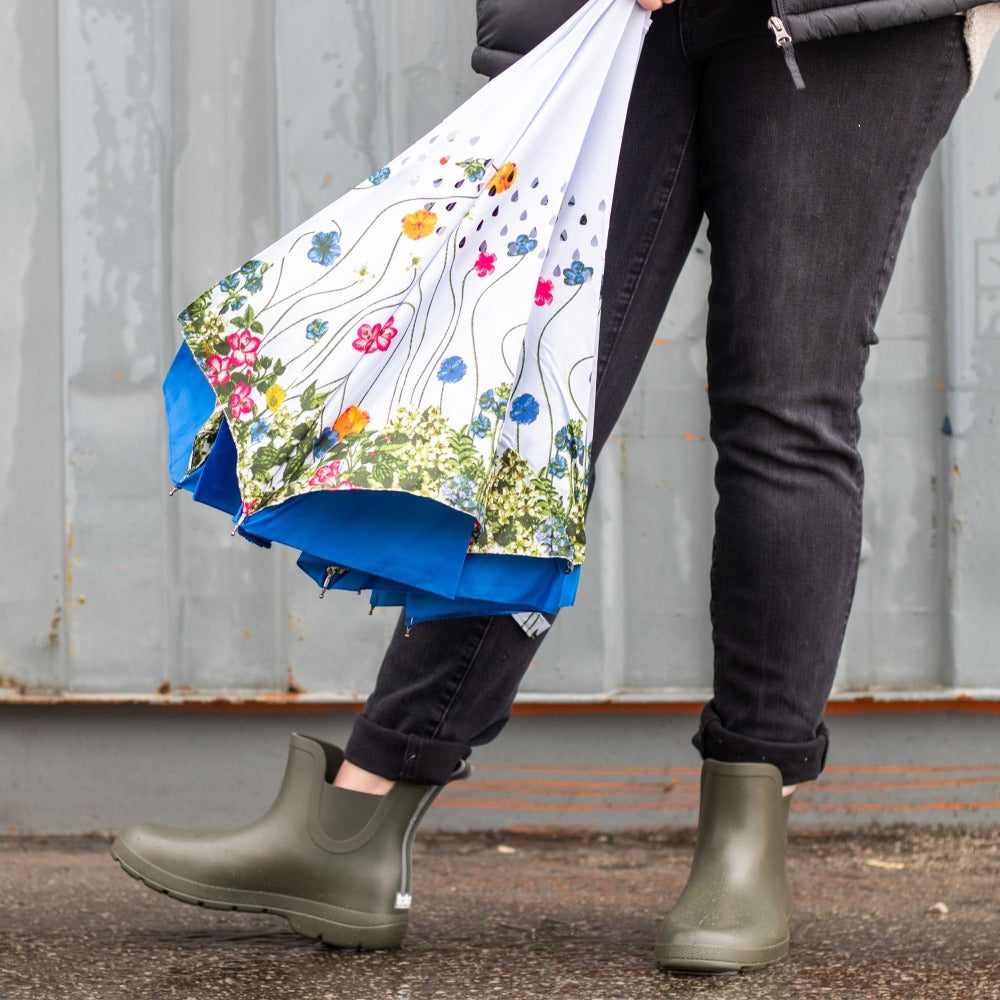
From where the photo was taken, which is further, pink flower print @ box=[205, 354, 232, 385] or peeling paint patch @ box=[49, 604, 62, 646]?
peeling paint patch @ box=[49, 604, 62, 646]

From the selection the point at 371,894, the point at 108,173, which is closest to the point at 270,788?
the point at 371,894

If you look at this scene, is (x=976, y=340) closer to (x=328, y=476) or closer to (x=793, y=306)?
(x=793, y=306)

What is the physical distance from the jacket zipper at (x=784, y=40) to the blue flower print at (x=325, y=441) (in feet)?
1.73

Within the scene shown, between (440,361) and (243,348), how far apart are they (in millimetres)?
184

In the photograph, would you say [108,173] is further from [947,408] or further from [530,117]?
[947,408]

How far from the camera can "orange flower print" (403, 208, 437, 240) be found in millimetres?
1139

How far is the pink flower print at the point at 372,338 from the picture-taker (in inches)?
43.9

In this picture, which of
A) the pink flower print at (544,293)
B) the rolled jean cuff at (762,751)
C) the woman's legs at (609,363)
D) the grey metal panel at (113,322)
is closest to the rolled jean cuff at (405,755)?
the woman's legs at (609,363)

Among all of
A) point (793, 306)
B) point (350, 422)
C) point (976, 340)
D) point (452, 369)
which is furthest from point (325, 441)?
point (976, 340)

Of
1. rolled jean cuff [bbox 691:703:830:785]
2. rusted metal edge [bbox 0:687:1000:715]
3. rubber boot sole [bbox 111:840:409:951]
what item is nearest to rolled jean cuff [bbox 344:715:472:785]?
rubber boot sole [bbox 111:840:409:951]

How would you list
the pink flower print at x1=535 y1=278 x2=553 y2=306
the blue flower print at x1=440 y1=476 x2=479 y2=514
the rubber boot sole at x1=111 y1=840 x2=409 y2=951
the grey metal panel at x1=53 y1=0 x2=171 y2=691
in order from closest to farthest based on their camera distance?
the blue flower print at x1=440 y1=476 x2=479 y2=514, the pink flower print at x1=535 y1=278 x2=553 y2=306, the rubber boot sole at x1=111 y1=840 x2=409 y2=951, the grey metal panel at x1=53 y1=0 x2=171 y2=691

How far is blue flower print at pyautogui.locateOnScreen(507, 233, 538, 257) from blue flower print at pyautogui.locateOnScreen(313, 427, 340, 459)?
9.2 inches

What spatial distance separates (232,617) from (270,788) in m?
0.28

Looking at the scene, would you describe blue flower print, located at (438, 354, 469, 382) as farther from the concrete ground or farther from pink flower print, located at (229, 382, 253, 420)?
the concrete ground
